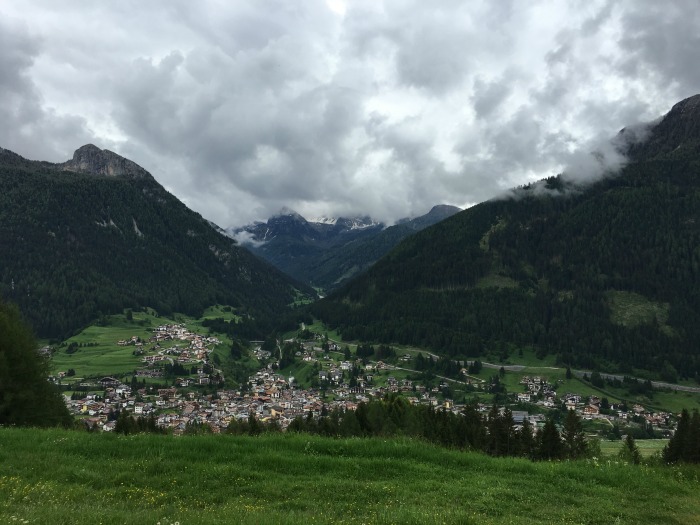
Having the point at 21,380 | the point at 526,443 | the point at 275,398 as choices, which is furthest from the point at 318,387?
the point at 21,380

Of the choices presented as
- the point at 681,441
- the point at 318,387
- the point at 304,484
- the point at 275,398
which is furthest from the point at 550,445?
the point at 318,387

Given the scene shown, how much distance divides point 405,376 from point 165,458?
549 feet

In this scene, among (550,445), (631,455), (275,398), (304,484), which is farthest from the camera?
(275,398)

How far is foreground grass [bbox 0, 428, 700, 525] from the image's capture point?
33.2 feet

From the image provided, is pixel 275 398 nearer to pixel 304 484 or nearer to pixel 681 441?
pixel 681 441

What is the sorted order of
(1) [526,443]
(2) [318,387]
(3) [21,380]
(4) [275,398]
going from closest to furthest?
1. (3) [21,380]
2. (1) [526,443]
3. (4) [275,398]
4. (2) [318,387]

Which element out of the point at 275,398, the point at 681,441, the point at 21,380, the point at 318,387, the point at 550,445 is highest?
the point at 21,380

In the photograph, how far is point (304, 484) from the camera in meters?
12.7

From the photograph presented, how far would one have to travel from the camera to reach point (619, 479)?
46.6 feet

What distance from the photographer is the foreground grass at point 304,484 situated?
399 inches

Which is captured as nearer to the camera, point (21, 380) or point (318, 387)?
point (21, 380)

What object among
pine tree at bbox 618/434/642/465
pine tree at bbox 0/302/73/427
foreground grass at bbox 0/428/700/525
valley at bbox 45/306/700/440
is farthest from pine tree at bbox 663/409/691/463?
valley at bbox 45/306/700/440

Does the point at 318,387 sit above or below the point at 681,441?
below

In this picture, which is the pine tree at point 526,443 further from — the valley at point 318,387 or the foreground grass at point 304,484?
the valley at point 318,387
